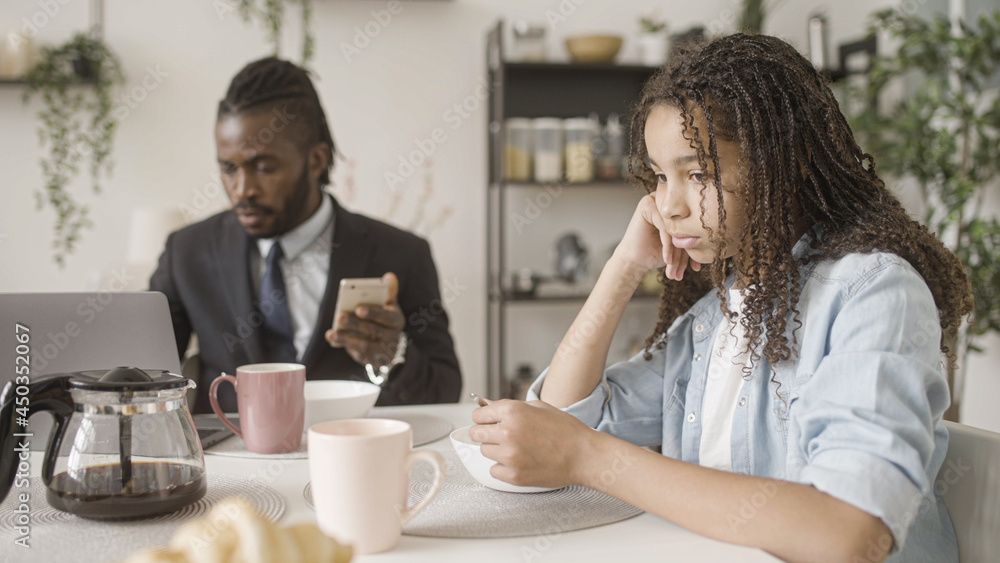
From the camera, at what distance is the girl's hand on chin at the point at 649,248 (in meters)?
1.04

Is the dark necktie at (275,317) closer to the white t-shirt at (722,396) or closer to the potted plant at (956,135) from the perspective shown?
the white t-shirt at (722,396)

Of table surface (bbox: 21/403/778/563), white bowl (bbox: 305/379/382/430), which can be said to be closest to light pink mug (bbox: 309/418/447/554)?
table surface (bbox: 21/403/778/563)

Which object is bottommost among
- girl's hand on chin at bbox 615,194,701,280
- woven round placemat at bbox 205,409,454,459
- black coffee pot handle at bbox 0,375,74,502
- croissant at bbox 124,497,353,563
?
woven round placemat at bbox 205,409,454,459

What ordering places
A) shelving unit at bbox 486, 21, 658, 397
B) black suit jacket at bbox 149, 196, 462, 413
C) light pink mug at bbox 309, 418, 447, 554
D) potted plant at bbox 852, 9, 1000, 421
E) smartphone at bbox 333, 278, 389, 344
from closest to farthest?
light pink mug at bbox 309, 418, 447, 554 < smartphone at bbox 333, 278, 389, 344 < black suit jacket at bbox 149, 196, 462, 413 < potted plant at bbox 852, 9, 1000, 421 < shelving unit at bbox 486, 21, 658, 397

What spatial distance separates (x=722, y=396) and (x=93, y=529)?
0.72 metres

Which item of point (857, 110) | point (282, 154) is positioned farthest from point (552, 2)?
point (282, 154)

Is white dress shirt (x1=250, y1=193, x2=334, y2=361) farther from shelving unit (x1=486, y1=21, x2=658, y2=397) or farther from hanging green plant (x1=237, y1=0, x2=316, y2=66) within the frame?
shelving unit (x1=486, y1=21, x2=658, y2=397)

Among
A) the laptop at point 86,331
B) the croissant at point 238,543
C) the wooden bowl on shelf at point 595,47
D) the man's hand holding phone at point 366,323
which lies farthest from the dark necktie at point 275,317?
the wooden bowl on shelf at point 595,47

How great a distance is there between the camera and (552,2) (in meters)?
3.10

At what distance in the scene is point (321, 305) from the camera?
1.80 m

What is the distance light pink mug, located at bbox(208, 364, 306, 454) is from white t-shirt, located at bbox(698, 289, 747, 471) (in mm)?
523

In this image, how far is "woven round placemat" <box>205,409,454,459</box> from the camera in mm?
982

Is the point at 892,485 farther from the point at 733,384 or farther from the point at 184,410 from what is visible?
the point at 184,410

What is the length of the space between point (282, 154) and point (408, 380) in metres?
0.62
